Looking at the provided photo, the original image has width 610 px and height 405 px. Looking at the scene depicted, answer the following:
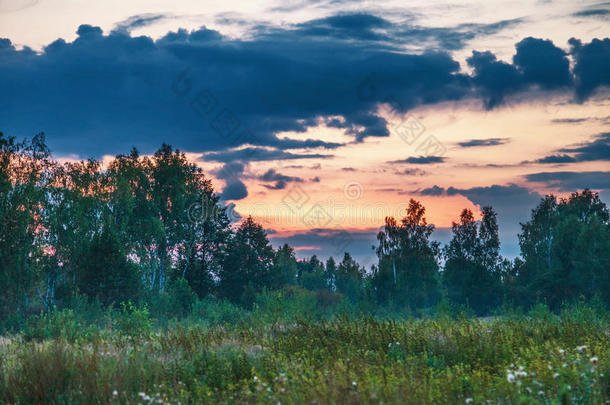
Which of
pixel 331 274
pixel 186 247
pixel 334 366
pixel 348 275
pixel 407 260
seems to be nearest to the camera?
pixel 334 366

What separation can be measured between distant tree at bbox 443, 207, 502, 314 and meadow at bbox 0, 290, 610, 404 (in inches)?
1904

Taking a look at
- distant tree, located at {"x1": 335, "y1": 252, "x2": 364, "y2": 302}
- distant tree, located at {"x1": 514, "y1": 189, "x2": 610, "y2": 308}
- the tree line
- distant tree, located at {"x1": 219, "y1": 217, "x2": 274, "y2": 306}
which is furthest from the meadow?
distant tree, located at {"x1": 335, "y1": 252, "x2": 364, "y2": 302}

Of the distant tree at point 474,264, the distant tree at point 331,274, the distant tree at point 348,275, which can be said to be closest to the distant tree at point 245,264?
the distant tree at point 474,264

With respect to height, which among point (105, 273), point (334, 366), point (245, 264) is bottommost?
point (245, 264)

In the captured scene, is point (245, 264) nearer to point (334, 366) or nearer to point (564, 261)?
point (564, 261)

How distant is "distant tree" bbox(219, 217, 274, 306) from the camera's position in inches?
1962

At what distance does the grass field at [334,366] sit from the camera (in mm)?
6742

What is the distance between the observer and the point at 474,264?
59.3 m

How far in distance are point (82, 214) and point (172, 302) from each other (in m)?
10.1

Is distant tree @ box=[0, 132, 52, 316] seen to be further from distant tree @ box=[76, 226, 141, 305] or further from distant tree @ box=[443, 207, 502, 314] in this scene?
distant tree @ box=[443, 207, 502, 314]

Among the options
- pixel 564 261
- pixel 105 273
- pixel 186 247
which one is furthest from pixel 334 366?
pixel 564 261

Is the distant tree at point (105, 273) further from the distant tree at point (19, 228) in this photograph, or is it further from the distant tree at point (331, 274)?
the distant tree at point (331, 274)

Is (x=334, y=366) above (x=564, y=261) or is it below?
above

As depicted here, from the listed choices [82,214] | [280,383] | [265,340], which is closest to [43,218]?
[82,214]
